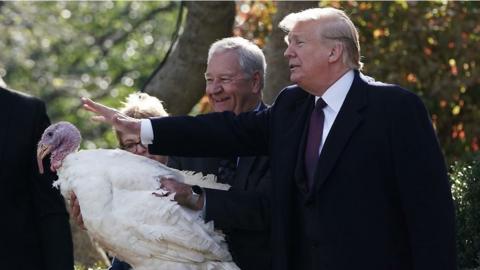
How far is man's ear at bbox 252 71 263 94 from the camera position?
249 inches

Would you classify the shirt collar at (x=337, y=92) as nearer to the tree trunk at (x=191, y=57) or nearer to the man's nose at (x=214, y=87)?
the man's nose at (x=214, y=87)

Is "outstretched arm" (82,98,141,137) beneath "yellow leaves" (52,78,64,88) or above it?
above

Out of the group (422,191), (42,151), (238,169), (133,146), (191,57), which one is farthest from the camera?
(191,57)

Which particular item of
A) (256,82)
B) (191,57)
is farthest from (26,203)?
(191,57)

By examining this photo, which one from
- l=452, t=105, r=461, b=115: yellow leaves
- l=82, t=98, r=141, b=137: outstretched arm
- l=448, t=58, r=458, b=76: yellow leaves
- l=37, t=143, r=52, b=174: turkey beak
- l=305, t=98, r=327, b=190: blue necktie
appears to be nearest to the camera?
l=305, t=98, r=327, b=190: blue necktie

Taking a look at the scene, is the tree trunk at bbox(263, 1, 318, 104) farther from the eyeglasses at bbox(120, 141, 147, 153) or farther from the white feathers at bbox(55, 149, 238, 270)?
the white feathers at bbox(55, 149, 238, 270)

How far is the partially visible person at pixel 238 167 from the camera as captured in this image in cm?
565

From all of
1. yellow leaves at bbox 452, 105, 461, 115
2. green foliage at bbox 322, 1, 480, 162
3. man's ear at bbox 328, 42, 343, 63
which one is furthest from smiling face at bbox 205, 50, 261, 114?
yellow leaves at bbox 452, 105, 461, 115

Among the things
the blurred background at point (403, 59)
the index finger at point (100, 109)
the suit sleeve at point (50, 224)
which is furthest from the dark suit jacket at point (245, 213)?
the blurred background at point (403, 59)

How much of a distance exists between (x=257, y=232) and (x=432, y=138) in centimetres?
107

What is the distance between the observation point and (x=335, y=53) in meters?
5.29

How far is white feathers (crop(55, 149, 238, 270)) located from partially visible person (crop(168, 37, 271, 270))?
0.11 meters

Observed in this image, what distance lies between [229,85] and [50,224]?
3.76 feet

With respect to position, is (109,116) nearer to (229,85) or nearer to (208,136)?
(208,136)
